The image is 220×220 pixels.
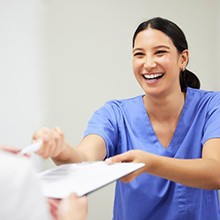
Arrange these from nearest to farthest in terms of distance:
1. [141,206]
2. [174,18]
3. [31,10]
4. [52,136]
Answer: [52,136] < [141,206] < [31,10] < [174,18]

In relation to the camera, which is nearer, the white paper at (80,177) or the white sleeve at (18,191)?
the white sleeve at (18,191)

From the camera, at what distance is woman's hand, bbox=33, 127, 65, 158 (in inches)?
31.3

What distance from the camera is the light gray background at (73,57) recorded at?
151 centimetres

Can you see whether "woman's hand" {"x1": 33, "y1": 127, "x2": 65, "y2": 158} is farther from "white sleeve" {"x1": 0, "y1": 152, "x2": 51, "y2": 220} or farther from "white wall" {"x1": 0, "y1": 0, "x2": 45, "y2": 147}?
"white wall" {"x1": 0, "y1": 0, "x2": 45, "y2": 147}

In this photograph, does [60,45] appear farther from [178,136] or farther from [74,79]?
[178,136]

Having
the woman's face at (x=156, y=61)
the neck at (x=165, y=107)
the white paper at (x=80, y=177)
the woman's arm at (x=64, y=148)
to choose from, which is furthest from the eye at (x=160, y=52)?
the white paper at (x=80, y=177)

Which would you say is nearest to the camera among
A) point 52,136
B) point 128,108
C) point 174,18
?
point 52,136

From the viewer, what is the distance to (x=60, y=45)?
1568 millimetres

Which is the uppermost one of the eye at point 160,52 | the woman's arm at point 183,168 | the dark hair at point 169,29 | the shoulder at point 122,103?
the dark hair at point 169,29

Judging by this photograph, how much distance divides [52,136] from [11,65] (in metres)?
0.80

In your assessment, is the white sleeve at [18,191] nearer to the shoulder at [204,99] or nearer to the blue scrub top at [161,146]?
the blue scrub top at [161,146]

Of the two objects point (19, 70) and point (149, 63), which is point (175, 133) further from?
point (19, 70)

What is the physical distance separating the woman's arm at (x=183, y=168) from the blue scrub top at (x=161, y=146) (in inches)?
5.4

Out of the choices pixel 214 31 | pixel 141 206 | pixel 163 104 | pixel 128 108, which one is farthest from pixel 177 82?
pixel 214 31
